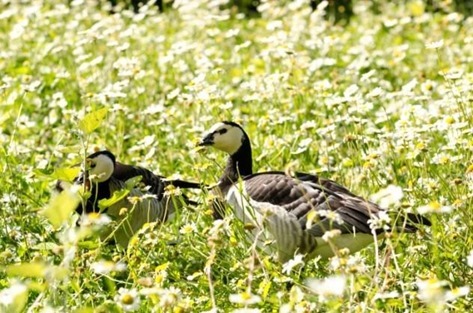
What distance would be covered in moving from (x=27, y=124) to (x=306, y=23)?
3.44 m

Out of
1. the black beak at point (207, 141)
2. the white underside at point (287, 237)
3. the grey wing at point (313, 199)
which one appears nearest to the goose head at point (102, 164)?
the black beak at point (207, 141)

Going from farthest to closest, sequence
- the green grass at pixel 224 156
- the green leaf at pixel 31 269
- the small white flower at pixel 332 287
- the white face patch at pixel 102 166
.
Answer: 1. the white face patch at pixel 102 166
2. the green grass at pixel 224 156
3. the small white flower at pixel 332 287
4. the green leaf at pixel 31 269

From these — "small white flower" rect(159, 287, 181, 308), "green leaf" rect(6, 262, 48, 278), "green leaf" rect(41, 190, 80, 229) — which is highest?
"green leaf" rect(41, 190, 80, 229)

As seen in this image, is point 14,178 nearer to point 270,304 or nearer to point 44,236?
point 44,236

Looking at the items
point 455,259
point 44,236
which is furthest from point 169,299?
point 44,236

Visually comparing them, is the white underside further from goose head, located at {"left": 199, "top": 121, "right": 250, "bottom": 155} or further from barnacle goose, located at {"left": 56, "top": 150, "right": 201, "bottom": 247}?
goose head, located at {"left": 199, "top": 121, "right": 250, "bottom": 155}

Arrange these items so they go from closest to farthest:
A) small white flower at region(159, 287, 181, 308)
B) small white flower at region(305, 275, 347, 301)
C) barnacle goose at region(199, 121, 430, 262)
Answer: small white flower at region(305, 275, 347, 301) < small white flower at region(159, 287, 181, 308) < barnacle goose at region(199, 121, 430, 262)

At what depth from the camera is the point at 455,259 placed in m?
4.18

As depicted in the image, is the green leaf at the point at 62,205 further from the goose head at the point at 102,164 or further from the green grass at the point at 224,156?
the goose head at the point at 102,164

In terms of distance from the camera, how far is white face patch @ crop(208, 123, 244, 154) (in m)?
5.65

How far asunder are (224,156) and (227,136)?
83 centimetres

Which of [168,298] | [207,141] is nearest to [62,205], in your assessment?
[168,298]

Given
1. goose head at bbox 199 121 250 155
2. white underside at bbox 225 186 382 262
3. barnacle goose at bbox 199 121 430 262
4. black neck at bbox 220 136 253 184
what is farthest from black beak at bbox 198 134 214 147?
white underside at bbox 225 186 382 262

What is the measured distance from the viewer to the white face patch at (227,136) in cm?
565
